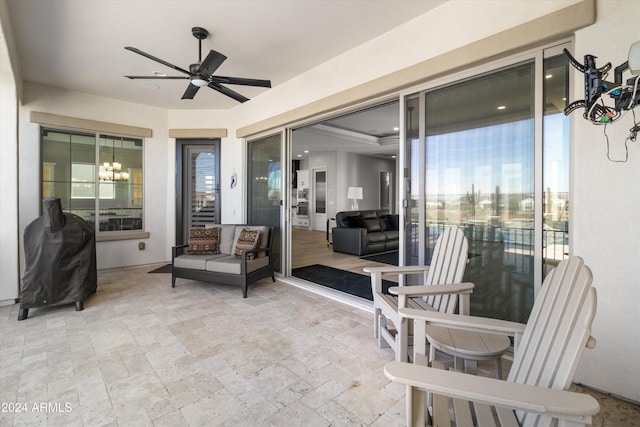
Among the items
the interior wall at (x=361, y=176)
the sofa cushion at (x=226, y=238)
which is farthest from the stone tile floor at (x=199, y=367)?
the interior wall at (x=361, y=176)

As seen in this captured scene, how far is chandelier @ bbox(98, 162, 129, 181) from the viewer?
16.1 feet

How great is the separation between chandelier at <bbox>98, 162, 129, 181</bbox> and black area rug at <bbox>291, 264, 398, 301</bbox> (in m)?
3.42

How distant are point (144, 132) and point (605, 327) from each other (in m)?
6.25

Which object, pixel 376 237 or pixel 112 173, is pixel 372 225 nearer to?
pixel 376 237

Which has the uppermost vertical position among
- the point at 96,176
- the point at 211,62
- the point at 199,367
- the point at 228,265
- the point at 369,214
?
the point at 211,62

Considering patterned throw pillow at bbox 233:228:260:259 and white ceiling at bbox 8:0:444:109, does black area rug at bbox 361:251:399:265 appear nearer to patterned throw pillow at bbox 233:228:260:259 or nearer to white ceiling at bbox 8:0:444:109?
patterned throw pillow at bbox 233:228:260:259

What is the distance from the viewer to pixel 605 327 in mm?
1764

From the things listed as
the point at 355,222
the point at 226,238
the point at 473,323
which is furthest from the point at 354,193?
the point at 473,323

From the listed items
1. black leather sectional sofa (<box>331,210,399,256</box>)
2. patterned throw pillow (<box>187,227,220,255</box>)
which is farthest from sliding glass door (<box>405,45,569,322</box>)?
black leather sectional sofa (<box>331,210,399,256</box>)

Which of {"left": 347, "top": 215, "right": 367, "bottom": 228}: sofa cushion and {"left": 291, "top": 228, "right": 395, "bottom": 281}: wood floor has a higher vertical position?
{"left": 347, "top": 215, "right": 367, "bottom": 228}: sofa cushion

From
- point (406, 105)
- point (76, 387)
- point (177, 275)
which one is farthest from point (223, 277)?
point (406, 105)

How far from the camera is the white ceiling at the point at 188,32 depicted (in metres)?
2.54

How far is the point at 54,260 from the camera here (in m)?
2.97

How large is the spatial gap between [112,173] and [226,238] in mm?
2499
